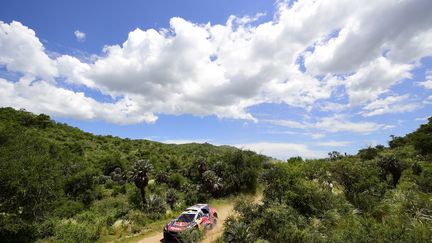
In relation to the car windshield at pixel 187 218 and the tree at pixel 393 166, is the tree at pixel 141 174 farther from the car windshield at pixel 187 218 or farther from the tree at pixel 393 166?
the tree at pixel 393 166

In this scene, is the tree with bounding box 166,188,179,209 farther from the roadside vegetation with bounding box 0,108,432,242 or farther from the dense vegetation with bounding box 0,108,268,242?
the roadside vegetation with bounding box 0,108,432,242

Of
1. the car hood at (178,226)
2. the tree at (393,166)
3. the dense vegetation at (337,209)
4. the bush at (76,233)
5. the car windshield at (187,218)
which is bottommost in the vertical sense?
the bush at (76,233)

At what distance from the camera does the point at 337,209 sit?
2088 centimetres

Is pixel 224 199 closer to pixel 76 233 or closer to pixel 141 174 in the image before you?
pixel 141 174

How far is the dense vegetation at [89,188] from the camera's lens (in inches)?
834

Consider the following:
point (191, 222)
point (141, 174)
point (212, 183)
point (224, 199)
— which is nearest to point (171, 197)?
point (141, 174)

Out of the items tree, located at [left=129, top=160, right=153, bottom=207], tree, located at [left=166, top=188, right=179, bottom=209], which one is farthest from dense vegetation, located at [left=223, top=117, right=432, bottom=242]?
tree, located at [left=129, top=160, right=153, bottom=207]

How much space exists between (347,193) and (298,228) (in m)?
12.0

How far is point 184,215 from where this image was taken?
20.5 meters

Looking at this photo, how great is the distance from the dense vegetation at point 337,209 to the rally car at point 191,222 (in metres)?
2.73

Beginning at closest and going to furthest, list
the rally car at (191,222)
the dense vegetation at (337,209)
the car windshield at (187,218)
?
the dense vegetation at (337,209), the rally car at (191,222), the car windshield at (187,218)

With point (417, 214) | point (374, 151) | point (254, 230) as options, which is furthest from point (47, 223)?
point (374, 151)

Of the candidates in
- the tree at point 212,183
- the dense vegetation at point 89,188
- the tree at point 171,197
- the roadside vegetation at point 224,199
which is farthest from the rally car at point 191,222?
the tree at point 212,183

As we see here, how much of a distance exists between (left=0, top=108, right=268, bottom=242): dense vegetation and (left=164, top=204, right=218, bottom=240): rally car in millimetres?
5911
